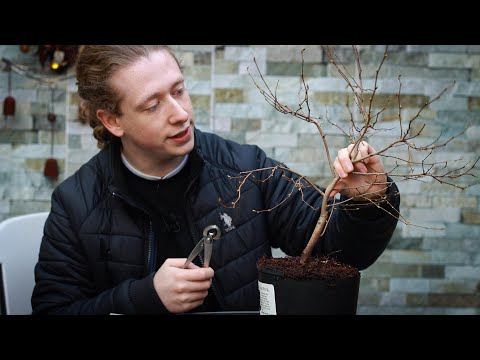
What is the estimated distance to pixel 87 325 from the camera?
2.89 feet

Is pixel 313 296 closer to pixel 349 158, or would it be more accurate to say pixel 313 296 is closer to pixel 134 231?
pixel 349 158

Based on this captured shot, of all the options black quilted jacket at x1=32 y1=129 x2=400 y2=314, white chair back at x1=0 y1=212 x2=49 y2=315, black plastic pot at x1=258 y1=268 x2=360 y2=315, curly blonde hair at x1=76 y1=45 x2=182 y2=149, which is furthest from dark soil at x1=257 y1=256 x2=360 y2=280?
white chair back at x1=0 y1=212 x2=49 y2=315

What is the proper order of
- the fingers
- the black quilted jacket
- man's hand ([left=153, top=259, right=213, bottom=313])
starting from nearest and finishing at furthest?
the fingers < man's hand ([left=153, top=259, right=213, bottom=313]) < the black quilted jacket

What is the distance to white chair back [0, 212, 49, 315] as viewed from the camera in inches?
69.0

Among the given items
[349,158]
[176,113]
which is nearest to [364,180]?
[349,158]

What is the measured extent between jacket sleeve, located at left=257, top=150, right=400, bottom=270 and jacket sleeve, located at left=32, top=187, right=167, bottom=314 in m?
0.48

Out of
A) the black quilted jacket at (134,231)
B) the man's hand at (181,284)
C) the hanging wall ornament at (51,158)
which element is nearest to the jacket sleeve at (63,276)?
the black quilted jacket at (134,231)

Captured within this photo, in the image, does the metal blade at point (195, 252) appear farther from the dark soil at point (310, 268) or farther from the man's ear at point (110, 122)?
the man's ear at point (110, 122)

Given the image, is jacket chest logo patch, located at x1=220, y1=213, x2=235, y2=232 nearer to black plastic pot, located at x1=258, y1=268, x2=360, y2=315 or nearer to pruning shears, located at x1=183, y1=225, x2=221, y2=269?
pruning shears, located at x1=183, y1=225, x2=221, y2=269

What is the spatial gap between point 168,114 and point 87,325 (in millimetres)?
775

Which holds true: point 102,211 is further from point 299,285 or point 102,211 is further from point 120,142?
point 299,285

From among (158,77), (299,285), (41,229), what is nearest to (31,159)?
(41,229)

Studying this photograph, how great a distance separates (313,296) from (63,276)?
83cm

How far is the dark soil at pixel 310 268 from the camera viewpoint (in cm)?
111
